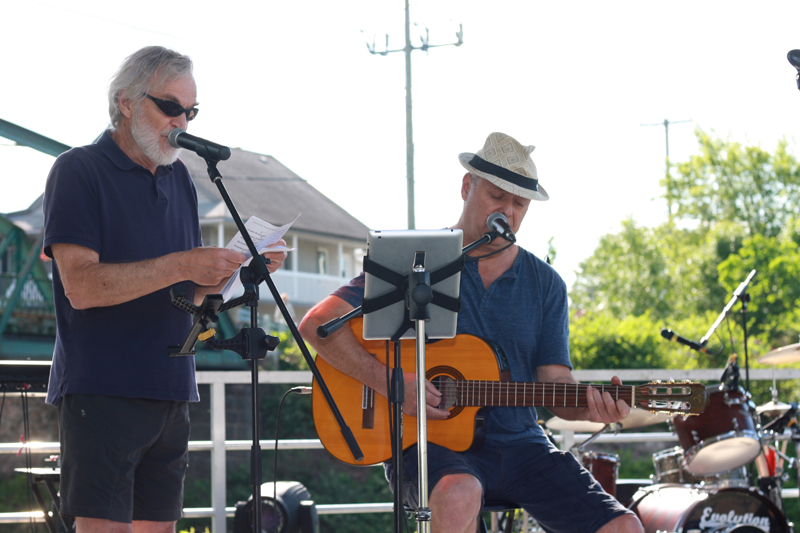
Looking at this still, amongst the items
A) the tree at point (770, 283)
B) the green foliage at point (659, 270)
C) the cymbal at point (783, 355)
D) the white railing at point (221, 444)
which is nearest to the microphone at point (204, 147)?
the white railing at point (221, 444)

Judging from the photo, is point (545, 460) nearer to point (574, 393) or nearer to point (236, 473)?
point (574, 393)

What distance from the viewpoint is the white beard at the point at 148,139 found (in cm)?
224

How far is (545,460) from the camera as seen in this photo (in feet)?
8.73

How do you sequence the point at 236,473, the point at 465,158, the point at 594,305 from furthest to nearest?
the point at 594,305 → the point at 236,473 → the point at 465,158

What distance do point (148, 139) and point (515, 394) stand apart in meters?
1.49

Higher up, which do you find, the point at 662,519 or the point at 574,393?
the point at 574,393

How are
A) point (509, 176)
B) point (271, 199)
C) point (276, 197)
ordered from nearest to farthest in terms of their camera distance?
point (509, 176)
point (271, 199)
point (276, 197)

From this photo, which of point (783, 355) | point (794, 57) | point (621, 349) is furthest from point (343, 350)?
point (621, 349)

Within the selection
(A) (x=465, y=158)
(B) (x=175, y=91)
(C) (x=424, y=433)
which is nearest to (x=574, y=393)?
(C) (x=424, y=433)

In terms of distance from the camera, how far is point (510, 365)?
2.92 meters

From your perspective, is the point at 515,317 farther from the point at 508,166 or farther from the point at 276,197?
the point at 276,197

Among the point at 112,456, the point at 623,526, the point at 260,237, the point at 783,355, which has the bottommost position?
the point at 623,526

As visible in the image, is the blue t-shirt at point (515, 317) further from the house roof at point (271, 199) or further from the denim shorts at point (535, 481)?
the house roof at point (271, 199)

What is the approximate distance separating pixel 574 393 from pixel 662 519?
5.68 feet
